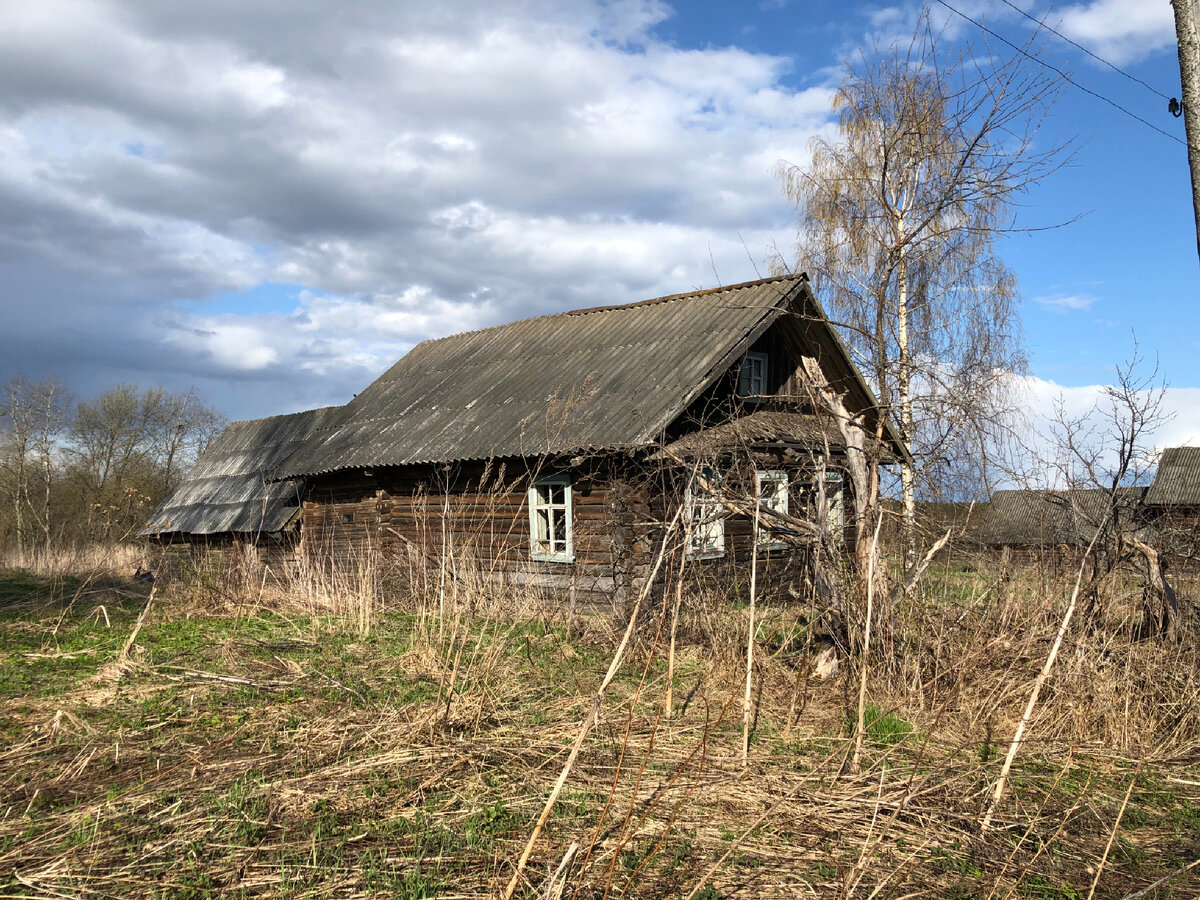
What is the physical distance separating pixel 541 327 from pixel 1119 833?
12.1 m

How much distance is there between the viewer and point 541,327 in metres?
14.7

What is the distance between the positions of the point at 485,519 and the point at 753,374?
219 inches

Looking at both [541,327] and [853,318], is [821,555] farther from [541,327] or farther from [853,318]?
[853,318]

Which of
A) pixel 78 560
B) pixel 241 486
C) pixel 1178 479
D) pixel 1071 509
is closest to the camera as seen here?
pixel 1071 509

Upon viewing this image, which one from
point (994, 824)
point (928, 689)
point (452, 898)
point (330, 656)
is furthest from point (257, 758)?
point (928, 689)

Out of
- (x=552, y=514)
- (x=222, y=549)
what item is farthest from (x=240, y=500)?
(x=552, y=514)

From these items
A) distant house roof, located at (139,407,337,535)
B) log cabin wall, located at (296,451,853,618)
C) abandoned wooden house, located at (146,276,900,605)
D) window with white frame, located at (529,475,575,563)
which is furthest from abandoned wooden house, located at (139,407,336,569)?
window with white frame, located at (529,475,575,563)

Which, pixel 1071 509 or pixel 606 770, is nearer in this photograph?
pixel 606 770

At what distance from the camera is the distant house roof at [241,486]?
16.0 meters

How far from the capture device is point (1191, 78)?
18.0 feet

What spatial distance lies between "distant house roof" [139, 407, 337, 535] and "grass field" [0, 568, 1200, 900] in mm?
9441

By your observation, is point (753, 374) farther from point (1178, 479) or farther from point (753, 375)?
point (1178, 479)

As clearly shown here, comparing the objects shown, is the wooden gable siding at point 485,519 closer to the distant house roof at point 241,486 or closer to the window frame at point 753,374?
the distant house roof at point 241,486

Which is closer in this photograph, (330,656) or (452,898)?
(452,898)
